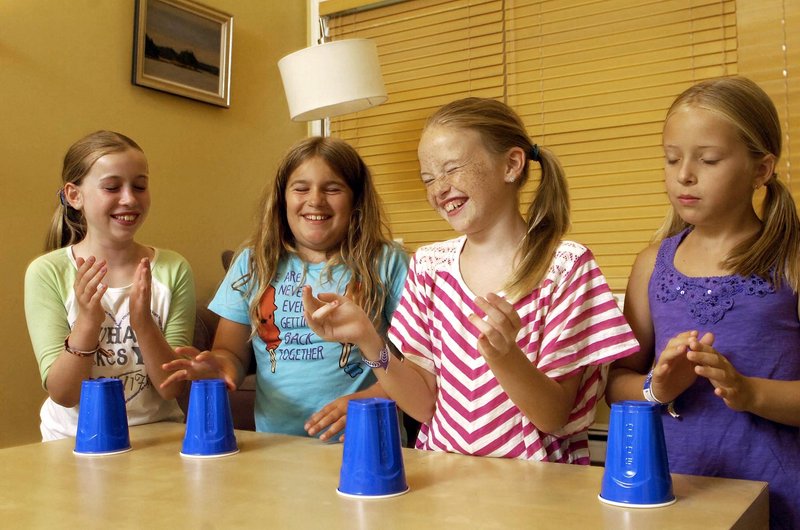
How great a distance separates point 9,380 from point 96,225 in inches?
40.7

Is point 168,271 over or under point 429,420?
over

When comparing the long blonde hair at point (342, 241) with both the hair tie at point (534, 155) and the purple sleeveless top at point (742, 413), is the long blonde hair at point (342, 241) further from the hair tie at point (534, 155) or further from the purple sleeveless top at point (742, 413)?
the purple sleeveless top at point (742, 413)

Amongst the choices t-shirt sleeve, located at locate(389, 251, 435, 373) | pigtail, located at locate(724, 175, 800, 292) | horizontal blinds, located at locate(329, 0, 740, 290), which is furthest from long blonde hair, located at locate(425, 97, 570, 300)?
horizontal blinds, located at locate(329, 0, 740, 290)

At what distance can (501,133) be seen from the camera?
1.26 meters

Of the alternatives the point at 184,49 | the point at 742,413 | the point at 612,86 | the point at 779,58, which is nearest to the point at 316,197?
the point at 742,413

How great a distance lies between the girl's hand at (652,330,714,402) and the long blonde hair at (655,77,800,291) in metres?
0.21

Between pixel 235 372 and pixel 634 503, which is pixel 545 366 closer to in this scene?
pixel 634 503

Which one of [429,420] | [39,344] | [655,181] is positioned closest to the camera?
[429,420]

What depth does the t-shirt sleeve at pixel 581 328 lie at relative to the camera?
3.60 ft

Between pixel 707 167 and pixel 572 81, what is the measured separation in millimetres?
2171

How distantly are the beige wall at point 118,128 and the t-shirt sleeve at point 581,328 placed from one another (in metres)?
1.85

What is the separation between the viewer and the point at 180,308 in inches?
62.3

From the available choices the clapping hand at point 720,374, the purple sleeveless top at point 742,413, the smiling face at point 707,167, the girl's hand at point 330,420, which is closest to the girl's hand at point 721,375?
the clapping hand at point 720,374

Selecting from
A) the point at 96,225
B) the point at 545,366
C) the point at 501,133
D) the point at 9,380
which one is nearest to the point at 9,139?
the point at 9,380
